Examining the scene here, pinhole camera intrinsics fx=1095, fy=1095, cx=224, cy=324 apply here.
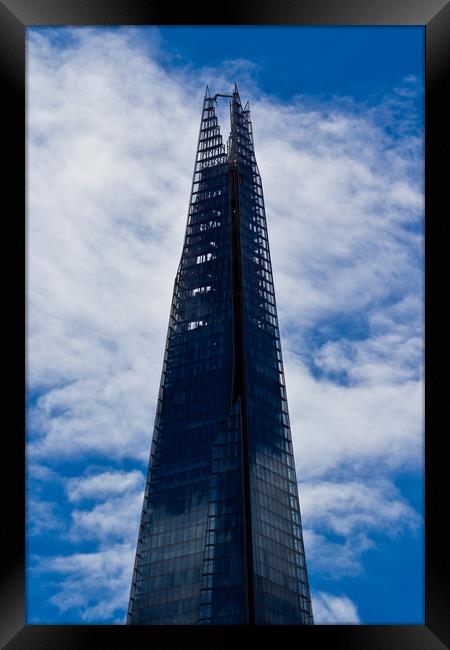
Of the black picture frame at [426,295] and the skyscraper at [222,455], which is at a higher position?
the skyscraper at [222,455]

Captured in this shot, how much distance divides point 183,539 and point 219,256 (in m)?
41.1

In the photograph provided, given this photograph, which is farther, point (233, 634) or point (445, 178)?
point (445, 178)

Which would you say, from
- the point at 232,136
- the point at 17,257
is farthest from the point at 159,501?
the point at 17,257

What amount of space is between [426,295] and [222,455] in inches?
4556

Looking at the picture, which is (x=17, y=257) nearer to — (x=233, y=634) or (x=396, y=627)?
(x=233, y=634)

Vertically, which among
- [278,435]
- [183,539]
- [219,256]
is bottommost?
[183,539]

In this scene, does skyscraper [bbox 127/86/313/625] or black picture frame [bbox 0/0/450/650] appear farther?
skyscraper [bbox 127/86/313/625]

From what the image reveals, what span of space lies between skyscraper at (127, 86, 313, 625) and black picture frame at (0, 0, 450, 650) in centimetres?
10206

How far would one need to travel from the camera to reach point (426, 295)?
45.6 feet

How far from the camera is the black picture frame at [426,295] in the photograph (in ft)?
42.4

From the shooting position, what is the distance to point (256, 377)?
137 metres

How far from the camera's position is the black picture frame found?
1292 cm

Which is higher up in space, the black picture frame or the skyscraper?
the skyscraper

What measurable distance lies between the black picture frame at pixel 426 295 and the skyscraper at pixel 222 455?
335 ft
